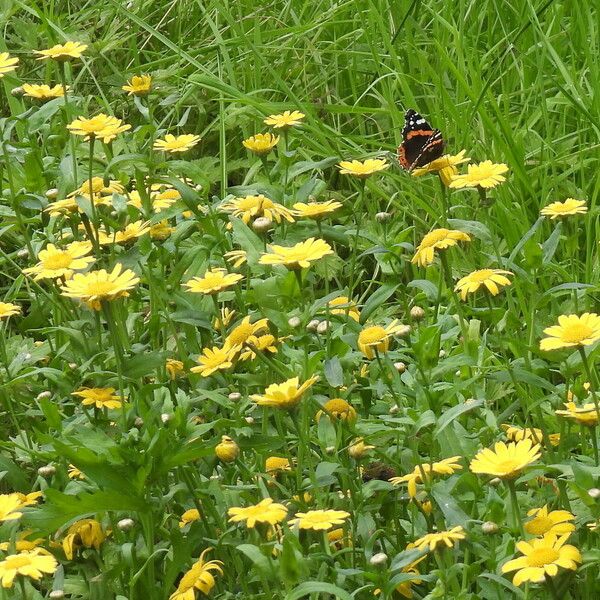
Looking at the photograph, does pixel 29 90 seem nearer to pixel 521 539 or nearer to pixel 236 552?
pixel 236 552

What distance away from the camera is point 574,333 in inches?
72.2

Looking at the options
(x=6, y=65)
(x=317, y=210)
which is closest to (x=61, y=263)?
(x=317, y=210)

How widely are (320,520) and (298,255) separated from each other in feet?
1.54

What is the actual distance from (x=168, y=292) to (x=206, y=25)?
2.18m

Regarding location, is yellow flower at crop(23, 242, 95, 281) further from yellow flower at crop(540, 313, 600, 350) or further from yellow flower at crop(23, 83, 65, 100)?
yellow flower at crop(540, 313, 600, 350)

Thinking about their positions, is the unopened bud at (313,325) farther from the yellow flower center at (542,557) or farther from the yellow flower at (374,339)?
the yellow flower center at (542,557)

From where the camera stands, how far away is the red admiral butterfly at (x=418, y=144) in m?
2.60

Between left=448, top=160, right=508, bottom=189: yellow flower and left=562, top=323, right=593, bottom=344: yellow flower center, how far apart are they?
0.56 metres

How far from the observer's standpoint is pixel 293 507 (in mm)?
2066

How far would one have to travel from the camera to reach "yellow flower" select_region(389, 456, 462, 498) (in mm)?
1857

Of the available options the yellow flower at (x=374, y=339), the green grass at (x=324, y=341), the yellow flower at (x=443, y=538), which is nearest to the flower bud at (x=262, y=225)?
the green grass at (x=324, y=341)

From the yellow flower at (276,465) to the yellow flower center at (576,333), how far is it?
562mm

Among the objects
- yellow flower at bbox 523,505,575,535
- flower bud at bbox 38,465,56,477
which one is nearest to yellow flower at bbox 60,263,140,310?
flower bud at bbox 38,465,56,477

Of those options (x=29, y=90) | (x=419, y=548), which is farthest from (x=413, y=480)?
(x=29, y=90)
